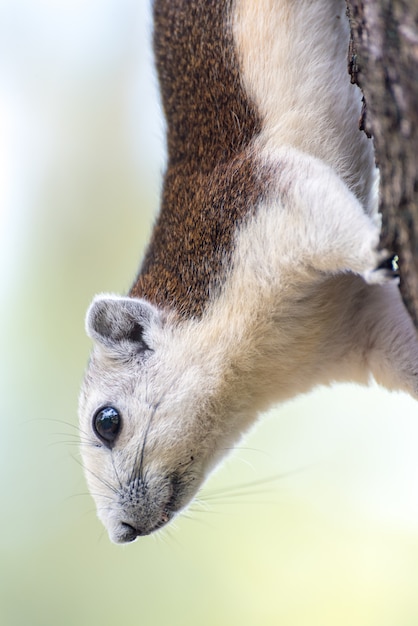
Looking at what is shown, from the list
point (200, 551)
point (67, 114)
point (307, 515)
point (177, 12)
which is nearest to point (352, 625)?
point (307, 515)

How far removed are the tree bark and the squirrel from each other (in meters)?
1.00

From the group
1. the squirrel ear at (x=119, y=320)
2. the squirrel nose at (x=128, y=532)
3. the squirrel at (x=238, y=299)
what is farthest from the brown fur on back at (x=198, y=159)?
the squirrel nose at (x=128, y=532)

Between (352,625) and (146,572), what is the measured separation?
6.69 feet

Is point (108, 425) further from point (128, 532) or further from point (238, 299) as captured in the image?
point (238, 299)

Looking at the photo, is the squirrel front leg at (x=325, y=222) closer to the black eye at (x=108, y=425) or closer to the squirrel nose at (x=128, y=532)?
the black eye at (x=108, y=425)

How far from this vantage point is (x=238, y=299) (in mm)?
3430

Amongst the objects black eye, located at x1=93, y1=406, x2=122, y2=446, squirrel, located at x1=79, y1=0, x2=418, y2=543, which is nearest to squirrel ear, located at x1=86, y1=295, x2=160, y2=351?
squirrel, located at x1=79, y1=0, x2=418, y2=543

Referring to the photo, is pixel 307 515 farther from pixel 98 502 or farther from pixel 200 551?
pixel 98 502

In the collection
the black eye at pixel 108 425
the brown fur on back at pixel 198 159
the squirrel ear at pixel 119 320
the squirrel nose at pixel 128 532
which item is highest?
the brown fur on back at pixel 198 159

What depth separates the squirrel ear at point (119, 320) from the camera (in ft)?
12.2

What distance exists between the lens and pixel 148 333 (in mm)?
3738

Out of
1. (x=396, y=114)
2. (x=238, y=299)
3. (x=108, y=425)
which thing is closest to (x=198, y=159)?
(x=238, y=299)

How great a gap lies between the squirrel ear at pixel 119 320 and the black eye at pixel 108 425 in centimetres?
35

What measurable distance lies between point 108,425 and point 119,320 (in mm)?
524
